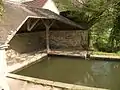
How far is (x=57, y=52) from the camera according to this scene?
11805mm

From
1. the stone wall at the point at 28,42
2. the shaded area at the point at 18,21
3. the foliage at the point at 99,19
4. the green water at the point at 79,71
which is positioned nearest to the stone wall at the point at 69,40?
the shaded area at the point at 18,21

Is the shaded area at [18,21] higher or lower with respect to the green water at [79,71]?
higher

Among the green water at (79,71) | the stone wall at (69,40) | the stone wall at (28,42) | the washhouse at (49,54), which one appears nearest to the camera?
the washhouse at (49,54)

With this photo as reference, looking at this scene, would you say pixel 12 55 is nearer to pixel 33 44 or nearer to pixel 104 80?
pixel 33 44

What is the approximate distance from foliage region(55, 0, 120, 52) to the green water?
1784mm

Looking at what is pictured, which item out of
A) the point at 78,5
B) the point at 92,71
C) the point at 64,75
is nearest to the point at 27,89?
the point at 64,75

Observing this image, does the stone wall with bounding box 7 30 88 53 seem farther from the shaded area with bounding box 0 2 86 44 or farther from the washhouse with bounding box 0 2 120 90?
the shaded area with bounding box 0 2 86 44

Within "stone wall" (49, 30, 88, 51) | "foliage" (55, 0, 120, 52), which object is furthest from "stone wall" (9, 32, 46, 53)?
"foliage" (55, 0, 120, 52)

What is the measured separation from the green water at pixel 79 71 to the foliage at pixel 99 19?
5.85 ft

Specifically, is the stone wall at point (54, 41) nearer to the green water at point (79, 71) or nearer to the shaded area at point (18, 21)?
the shaded area at point (18, 21)

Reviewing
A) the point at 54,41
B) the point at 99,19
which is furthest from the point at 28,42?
the point at 99,19

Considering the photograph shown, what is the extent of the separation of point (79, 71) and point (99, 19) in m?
4.65

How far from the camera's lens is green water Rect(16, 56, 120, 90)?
7723 mm

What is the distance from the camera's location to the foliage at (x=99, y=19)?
10.8 metres
